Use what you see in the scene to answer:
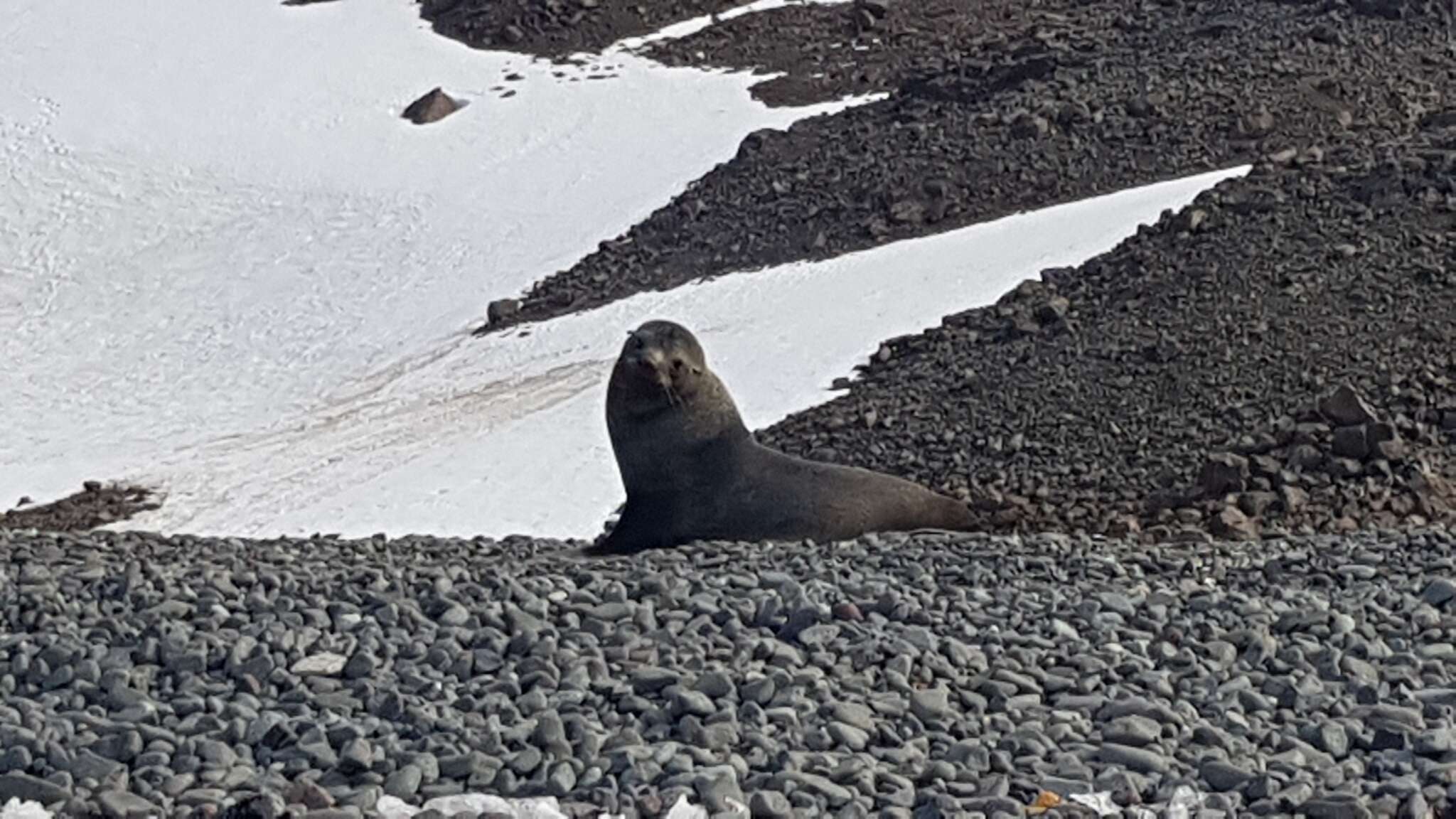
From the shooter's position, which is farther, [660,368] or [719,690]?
[660,368]

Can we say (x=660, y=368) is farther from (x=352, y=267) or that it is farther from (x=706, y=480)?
(x=352, y=267)

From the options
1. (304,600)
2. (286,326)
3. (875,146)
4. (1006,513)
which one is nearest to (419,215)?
(286,326)

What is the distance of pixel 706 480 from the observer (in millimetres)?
16172

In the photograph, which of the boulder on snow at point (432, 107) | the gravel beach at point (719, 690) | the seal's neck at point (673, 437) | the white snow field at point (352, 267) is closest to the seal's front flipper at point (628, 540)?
the seal's neck at point (673, 437)

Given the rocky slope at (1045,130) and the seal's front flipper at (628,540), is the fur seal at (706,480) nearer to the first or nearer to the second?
the seal's front flipper at (628,540)

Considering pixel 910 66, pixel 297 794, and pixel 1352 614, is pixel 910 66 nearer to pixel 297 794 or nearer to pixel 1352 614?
pixel 1352 614

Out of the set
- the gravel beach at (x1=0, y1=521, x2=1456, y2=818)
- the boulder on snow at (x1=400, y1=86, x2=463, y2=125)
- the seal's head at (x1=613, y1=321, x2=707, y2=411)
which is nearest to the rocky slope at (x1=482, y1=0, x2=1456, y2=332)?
the boulder on snow at (x1=400, y1=86, x2=463, y2=125)

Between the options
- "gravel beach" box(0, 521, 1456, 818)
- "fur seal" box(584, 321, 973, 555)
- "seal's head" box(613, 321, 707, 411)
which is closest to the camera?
"gravel beach" box(0, 521, 1456, 818)

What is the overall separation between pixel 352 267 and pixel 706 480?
22405 mm

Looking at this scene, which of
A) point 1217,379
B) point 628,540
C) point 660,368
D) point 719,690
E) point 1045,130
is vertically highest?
point 1045,130

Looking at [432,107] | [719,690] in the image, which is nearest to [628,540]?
[719,690]

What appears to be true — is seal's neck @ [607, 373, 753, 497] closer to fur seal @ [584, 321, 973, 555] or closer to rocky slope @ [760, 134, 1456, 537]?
fur seal @ [584, 321, 973, 555]

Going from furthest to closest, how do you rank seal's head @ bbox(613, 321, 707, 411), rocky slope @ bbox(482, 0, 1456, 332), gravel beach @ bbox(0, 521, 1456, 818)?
rocky slope @ bbox(482, 0, 1456, 332), seal's head @ bbox(613, 321, 707, 411), gravel beach @ bbox(0, 521, 1456, 818)

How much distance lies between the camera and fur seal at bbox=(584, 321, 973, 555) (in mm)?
15711
